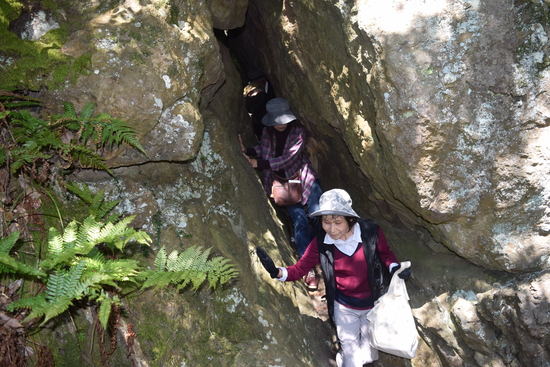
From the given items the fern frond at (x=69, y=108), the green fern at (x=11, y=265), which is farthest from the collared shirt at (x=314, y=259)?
the fern frond at (x=69, y=108)

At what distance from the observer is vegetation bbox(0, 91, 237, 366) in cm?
307

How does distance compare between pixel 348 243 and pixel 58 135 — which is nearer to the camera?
pixel 58 135

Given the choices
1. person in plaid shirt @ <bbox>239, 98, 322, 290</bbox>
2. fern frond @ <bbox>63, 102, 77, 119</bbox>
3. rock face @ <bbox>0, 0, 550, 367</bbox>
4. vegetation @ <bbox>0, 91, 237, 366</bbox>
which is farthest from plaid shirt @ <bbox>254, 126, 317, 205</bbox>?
fern frond @ <bbox>63, 102, 77, 119</bbox>

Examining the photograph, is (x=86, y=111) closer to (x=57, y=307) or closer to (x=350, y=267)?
(x=57, y=307)

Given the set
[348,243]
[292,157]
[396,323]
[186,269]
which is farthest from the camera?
[292,157]

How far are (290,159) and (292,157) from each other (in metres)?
0.04

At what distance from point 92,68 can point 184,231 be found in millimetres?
2018

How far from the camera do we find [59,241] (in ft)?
10.6

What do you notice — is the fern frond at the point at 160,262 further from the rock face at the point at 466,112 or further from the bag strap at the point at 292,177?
the bag strap at the point at 292,177

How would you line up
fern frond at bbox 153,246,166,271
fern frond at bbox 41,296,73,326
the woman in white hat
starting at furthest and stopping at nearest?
the woman in white hat, fern frond at bbox 153,246,166,271, fern frond at bbox 41,296,73,326

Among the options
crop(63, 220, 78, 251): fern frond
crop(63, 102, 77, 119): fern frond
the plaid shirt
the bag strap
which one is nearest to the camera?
crop(63, 220, 78, 251): fern frond

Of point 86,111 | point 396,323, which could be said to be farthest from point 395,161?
A: point 86,111

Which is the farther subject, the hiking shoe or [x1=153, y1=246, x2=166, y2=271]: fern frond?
the hiking shoe

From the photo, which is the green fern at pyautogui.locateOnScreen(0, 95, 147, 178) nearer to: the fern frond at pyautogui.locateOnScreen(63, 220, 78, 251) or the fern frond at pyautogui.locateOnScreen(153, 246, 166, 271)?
the fern frond at pyautogui.locateOnScreen(63, 220, 78, 251)
